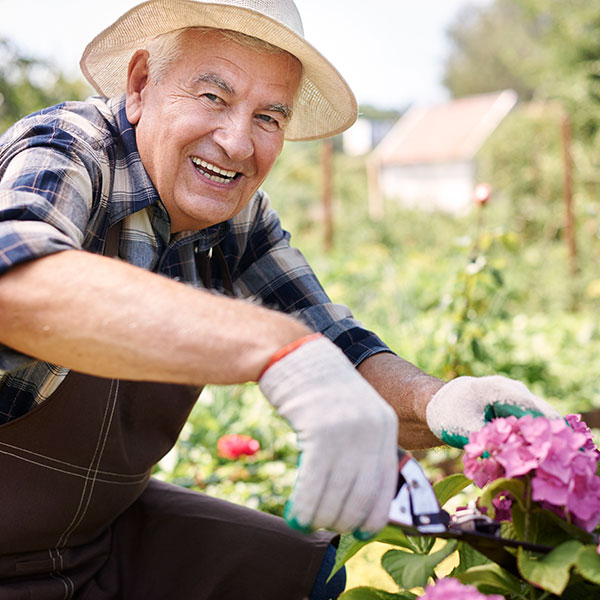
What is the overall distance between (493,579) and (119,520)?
113 centimetres

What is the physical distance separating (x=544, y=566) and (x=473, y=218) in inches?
517

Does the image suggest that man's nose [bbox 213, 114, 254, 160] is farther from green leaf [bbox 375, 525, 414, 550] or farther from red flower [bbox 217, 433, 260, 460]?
red flower [bbox 217, 433, 260, 460]

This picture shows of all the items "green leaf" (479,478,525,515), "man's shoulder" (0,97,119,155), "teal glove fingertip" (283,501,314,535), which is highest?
"man's shoulder" (0,97,119,155)

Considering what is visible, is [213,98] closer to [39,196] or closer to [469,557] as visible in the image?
[39,196]

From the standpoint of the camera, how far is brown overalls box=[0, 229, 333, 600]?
61.3 inches

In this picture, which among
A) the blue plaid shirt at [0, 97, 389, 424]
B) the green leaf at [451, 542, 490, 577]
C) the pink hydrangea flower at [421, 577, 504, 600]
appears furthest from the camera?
the green leaf at [451, 542, 490, 577]

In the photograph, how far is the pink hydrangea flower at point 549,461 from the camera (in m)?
1.07

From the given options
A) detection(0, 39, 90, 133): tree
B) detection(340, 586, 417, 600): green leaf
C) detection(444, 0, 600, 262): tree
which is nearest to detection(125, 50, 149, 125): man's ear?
detection(340, 586, 417, 600): green leaf

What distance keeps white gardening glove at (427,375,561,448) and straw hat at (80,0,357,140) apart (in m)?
0.82

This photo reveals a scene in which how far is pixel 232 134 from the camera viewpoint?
5.26 feet

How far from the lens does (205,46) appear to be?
160 cm

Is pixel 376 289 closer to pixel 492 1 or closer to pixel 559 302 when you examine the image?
pixel 559 302

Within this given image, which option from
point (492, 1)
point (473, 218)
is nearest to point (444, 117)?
point (473, 218)

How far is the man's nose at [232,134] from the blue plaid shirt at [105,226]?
0.19 meters
